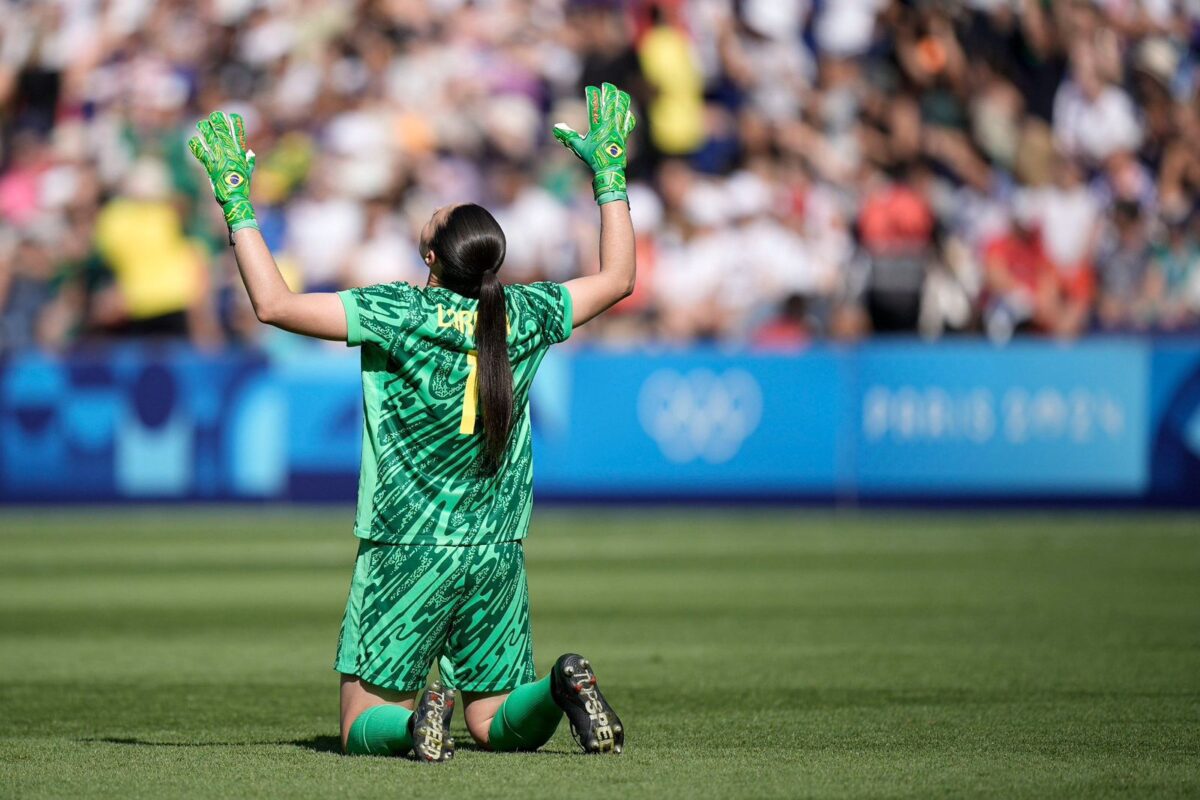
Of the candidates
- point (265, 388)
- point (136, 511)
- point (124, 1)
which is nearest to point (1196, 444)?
point (265, 388)

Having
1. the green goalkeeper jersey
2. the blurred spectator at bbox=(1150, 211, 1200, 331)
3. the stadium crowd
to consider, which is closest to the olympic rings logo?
the stadium crowd

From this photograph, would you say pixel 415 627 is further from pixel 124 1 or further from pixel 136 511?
pixel 124 1

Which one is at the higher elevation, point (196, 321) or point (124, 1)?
point (124, 1)

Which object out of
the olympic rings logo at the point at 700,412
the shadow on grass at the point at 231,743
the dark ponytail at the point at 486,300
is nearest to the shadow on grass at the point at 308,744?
the shadow on grass at the point at 231,743

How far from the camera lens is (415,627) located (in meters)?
6.15

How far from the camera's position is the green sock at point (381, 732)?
614 centimetres

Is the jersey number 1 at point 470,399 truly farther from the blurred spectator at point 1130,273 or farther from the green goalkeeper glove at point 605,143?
the blurred spectator at point 1130,273

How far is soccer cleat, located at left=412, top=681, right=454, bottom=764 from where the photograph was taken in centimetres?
600

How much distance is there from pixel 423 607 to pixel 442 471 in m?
0.41

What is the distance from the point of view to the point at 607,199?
6.43 metres

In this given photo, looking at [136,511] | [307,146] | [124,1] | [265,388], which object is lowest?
[136,511]

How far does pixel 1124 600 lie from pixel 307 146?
1277 centimetres

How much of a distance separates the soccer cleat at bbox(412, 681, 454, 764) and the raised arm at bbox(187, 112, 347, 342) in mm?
1074

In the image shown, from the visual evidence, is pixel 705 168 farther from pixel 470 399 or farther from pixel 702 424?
pixel 470 399
